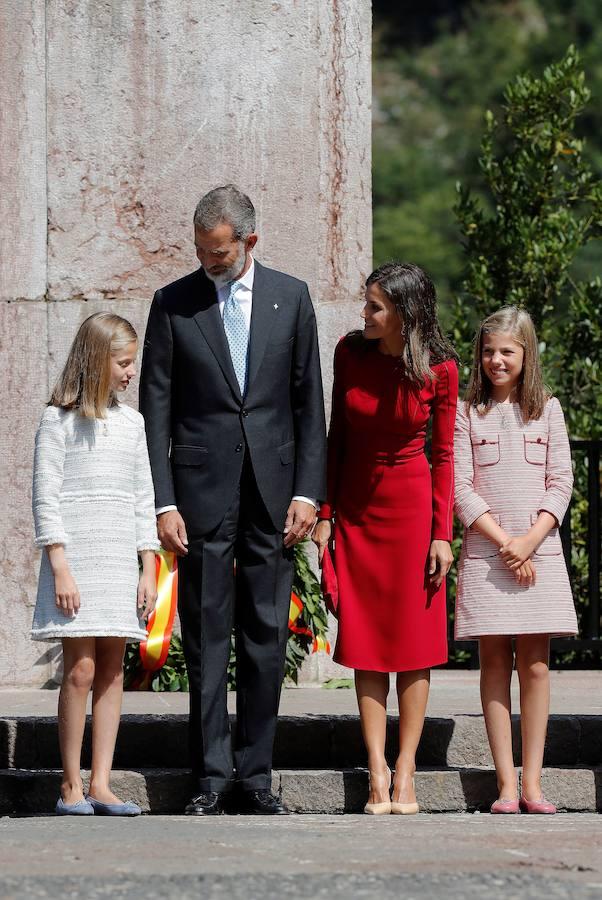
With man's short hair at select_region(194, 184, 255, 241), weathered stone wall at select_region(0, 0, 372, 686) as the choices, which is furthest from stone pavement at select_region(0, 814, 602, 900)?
weathered stone wall at select_region(0, 0, 372, 686)

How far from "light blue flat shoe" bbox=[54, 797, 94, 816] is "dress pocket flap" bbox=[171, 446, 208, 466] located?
3.80 ft

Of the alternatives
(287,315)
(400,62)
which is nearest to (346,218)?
(287,315)

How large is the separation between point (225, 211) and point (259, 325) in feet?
1.33

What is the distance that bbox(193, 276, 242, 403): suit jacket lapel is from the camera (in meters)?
5.68

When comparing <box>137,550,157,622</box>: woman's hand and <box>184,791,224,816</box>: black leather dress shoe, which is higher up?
<box>137,550,157,622</box>: woman's hand

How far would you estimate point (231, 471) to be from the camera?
566 cm

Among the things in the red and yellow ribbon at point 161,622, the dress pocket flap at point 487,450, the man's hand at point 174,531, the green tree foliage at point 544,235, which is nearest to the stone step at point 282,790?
the man's hand at point 174,531

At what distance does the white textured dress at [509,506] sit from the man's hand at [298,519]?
1.88 ft

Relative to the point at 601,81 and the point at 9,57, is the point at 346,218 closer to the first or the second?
the point at 9,57

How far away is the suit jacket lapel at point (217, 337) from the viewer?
568 centimetres

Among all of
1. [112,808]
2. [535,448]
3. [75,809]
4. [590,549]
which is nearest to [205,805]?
[112,808]

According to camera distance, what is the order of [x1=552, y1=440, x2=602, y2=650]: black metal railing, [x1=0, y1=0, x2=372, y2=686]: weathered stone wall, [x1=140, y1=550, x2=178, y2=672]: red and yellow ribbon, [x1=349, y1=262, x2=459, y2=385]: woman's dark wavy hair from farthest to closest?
[x1=552, y1=440, x2=602, y2=650]: black metal railing → [x1=0, y1=0, x2=372, y2=686]: weathered stone wall → [x1=140, y1=550, x2=178, y2=672]: red and yellow ribbon → [x1=349, y1=262, x2=459, y2=385]: woman's dark wavy hair

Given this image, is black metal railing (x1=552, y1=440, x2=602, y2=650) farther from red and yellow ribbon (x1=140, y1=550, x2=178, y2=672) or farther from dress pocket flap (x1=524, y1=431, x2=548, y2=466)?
dress pocket flap (x1=524, y1=431, x2=548, y2=466)

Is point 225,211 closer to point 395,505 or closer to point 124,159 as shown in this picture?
point 395,505
